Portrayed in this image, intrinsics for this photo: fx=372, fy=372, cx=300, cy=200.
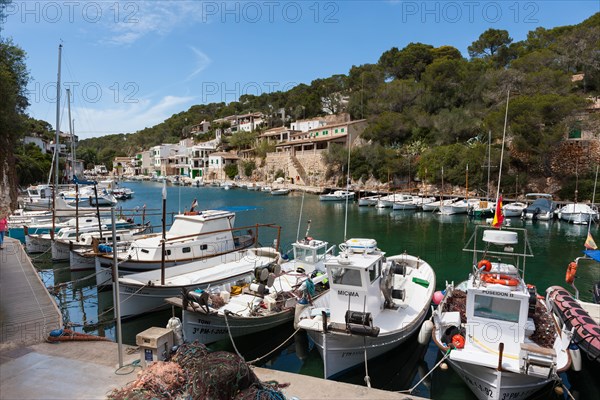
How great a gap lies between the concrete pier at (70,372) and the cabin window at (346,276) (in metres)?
2.78

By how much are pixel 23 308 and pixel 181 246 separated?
20.4 ft

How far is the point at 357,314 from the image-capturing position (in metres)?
9.06

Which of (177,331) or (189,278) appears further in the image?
(189,278)

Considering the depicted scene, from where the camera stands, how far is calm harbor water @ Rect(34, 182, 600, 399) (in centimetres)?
980

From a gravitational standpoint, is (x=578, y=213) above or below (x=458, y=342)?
above

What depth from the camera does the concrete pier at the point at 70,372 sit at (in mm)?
6500

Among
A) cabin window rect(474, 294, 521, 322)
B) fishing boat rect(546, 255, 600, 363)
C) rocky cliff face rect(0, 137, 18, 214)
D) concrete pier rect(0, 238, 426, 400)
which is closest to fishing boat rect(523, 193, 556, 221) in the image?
fishing boat rect(546, 255, 600, 363)

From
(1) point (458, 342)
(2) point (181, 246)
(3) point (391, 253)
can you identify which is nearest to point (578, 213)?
(3) point (391, 253)

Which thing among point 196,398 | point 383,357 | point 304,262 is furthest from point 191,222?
point 196,398

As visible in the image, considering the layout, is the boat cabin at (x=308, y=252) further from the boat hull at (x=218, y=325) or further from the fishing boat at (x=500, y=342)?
the fishing boat at (x=500, y=342)

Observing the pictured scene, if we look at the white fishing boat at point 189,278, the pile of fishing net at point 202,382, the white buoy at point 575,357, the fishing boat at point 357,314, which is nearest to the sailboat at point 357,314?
the fishing boat at point 357,314

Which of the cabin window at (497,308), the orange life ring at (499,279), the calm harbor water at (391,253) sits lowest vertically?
the calm harbor water at (391,253)

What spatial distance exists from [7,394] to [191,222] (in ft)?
36.2

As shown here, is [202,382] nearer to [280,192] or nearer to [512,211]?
[512,211]
